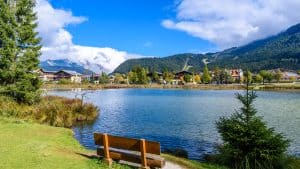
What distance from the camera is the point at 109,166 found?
12930 millimetres

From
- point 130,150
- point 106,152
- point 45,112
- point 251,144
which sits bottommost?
point 251,144

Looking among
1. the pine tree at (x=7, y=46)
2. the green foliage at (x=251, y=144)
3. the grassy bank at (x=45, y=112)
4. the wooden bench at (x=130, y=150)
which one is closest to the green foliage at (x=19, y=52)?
the pine tree at (x=7, y=46)

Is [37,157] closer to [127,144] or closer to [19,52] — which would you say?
[127,144]

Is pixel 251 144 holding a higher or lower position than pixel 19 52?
lower

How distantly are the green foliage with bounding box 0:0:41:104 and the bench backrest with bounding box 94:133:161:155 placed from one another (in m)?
23.7

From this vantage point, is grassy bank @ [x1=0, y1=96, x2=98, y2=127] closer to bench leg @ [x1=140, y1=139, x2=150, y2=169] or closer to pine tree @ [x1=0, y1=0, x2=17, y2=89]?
pine tree @ [x1=0, y1=0, x2=17, y2=89]

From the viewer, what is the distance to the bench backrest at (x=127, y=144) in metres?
11.7

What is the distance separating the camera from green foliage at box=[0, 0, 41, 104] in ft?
112

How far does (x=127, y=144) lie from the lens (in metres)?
12.4

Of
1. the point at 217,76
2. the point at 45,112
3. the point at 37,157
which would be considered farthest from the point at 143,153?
the point at 217,76

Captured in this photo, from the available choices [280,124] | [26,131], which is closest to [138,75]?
[280,124]

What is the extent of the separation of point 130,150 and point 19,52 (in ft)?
89.1

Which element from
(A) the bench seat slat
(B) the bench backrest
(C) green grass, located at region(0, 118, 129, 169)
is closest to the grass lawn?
(C) green grass, located at region(0, 118, 129, 169)

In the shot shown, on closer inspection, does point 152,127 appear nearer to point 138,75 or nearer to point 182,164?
point 182,164
